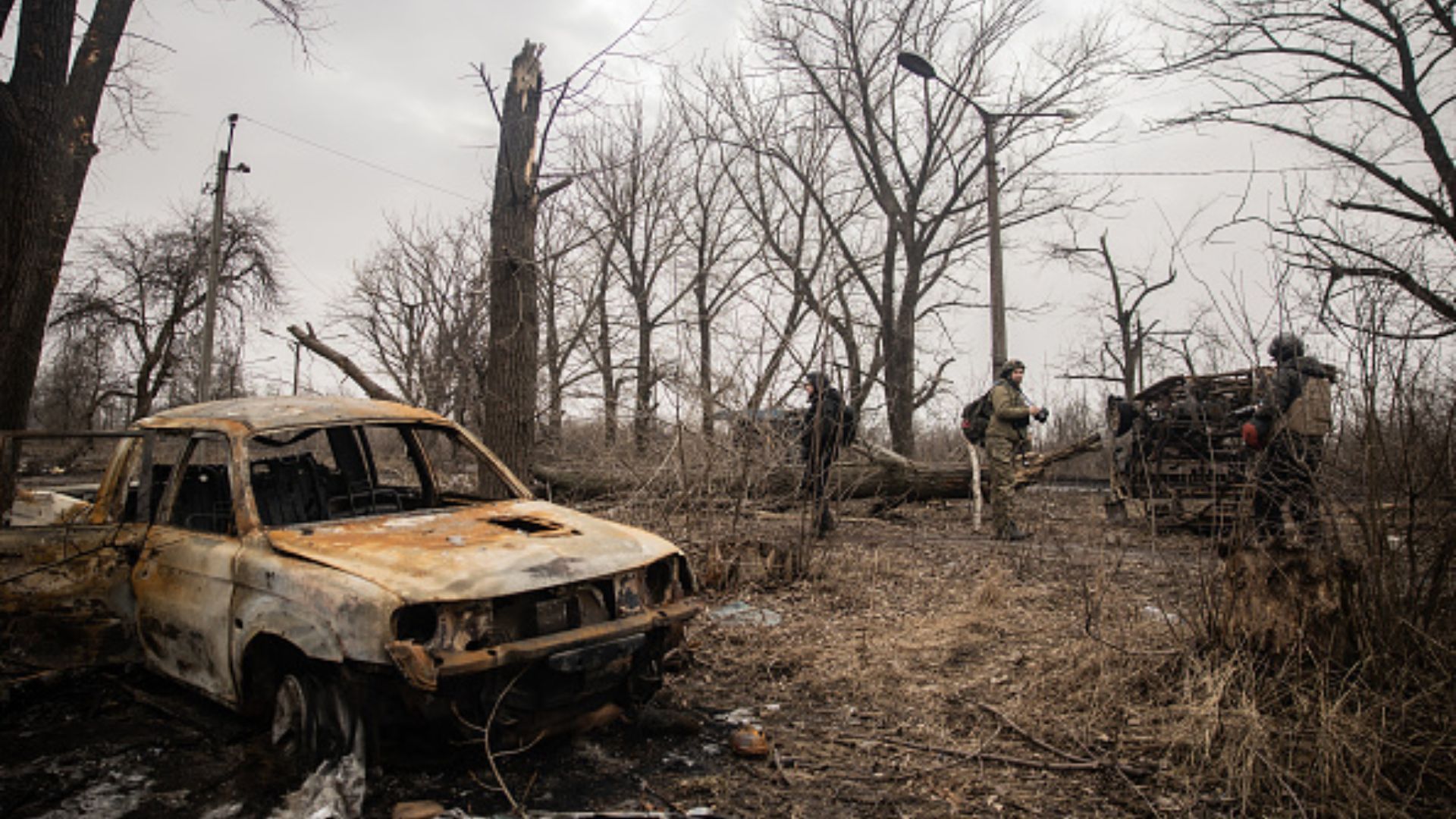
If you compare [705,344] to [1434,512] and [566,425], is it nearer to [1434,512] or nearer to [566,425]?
[566,425]

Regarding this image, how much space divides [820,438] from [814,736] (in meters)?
3.63

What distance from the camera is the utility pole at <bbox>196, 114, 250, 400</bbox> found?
2156 cm

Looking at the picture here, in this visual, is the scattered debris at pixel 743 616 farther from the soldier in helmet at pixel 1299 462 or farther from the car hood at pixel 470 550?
the soldier in helmet at pixel 1299 462

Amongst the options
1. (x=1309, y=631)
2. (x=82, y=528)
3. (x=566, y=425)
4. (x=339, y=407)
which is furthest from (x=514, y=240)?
(x=1309, y=631)

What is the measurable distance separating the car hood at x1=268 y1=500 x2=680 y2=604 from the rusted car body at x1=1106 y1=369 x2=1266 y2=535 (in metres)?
6.98

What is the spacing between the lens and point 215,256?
876 inches

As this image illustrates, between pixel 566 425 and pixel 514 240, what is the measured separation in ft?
6.94

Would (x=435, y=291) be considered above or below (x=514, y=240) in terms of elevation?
above

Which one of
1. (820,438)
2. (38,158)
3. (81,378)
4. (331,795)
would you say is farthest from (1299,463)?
(81,378)

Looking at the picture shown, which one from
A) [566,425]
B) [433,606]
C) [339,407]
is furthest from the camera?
[566,425]

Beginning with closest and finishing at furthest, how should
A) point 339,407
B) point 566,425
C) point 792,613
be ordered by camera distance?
point 339,407
point 792,613
point 566,425

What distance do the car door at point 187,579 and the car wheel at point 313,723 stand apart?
37cm

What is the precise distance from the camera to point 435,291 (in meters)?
29.3

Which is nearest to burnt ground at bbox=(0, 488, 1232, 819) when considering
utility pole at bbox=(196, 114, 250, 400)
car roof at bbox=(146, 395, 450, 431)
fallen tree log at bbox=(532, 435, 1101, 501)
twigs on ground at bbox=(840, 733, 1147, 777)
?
twigs on ground at bbox=(840, 733, 1147, 777)
